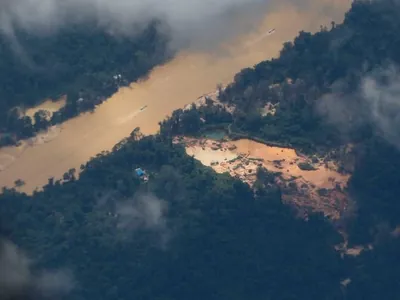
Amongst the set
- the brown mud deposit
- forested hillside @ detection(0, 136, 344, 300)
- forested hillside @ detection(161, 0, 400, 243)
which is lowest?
forested hillside @ detection(0, 136, 344, 300)

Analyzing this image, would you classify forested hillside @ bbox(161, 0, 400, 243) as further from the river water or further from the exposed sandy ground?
the exposed sandy ground

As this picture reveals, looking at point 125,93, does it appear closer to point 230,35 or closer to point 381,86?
point 230,35

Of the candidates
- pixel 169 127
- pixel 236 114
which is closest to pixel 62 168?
pixel 169 127

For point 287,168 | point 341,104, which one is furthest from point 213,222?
point 341,104

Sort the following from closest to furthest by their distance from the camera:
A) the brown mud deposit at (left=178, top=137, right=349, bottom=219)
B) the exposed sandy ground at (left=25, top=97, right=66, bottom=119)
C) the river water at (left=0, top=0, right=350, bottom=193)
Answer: the brown mud deposit at (left=178, top=137, right=349, bottom=219) < the river water at (left=0, top=0, right=350, bottom=193) < the exposed sandy ground at (left=25, top=97, right=66, bottom=119)

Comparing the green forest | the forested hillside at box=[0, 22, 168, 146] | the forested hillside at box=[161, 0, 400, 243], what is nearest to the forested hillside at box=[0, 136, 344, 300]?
the green forest
